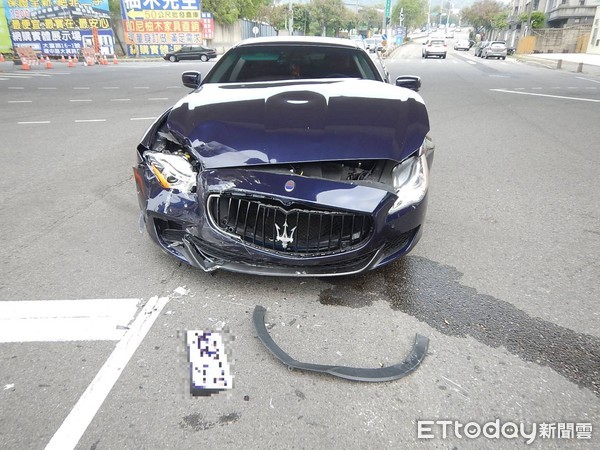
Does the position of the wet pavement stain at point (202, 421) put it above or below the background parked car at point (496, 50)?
above

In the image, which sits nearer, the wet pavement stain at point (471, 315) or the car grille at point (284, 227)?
the wet pavement stain at point (471, 315)

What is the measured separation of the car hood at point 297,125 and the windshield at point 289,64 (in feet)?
2.77

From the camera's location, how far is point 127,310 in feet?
8.57

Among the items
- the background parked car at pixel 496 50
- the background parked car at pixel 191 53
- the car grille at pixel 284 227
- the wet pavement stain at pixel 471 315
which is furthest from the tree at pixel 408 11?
the car grille at pixel 284 227

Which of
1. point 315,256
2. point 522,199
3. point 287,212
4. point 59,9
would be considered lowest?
point 522,199

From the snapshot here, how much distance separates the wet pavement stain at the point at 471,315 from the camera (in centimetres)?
226

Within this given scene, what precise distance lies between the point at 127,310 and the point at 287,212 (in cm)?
110

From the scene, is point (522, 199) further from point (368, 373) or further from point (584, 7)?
point (584, 7)

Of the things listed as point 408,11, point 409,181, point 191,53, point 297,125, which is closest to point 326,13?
point 191,53

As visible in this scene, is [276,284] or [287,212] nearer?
[287,212]

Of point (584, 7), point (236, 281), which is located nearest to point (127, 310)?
point (236, 281)

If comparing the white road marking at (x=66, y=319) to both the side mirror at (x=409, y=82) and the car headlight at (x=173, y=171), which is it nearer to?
the car headlight at (x=173, y=171)

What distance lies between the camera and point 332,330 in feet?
8.04

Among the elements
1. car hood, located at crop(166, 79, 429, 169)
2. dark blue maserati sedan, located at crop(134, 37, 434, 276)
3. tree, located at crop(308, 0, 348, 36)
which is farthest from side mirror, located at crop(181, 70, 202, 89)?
tree, located at crop(308, 0, 348, 36)
